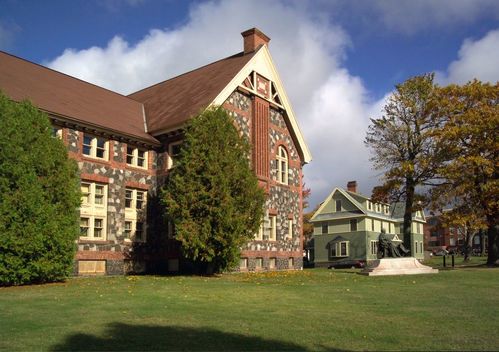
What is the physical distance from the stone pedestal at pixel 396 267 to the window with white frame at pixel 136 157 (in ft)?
44.5

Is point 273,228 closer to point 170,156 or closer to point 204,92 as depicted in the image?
point 170,156

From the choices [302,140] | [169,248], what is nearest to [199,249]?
[169,248]

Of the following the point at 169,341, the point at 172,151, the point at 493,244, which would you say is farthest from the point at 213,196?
the point at 493,244

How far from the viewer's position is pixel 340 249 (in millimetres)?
58000

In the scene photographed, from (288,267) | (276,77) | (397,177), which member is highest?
(276,77)

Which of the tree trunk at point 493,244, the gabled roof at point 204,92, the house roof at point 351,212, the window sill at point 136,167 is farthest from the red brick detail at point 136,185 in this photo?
the house roof at point 351,212

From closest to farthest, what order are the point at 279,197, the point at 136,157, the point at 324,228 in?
the point at 136,157, the point at 279,197, the point at 324,228

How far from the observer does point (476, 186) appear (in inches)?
1248

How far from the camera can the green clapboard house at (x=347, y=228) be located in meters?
56.7

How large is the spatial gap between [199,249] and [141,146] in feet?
26.5

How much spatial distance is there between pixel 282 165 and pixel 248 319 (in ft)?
79.4

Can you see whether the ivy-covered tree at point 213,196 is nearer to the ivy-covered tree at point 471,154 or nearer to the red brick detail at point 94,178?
the red brick detail at point 94,178

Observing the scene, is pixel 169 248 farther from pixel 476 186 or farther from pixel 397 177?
pixel 476 186

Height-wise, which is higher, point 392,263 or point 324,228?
point 324,228
